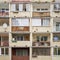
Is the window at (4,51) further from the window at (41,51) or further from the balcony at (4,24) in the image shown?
the window at (41,51)

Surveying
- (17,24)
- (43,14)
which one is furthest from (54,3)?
(17,24)

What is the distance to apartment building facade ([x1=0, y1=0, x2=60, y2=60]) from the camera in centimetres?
5600

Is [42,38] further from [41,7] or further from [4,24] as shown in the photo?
[4,24]

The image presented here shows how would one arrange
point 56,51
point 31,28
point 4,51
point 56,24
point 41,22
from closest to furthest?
point 56,51 < point 31,28 < point 4,51 < point 41,22 < point 56,24

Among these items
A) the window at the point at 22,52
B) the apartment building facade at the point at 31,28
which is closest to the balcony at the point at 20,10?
the apartment building facade at the point at 31,28

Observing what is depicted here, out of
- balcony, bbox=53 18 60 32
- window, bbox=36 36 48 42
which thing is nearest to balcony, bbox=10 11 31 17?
window, bbox=36 36 48 42

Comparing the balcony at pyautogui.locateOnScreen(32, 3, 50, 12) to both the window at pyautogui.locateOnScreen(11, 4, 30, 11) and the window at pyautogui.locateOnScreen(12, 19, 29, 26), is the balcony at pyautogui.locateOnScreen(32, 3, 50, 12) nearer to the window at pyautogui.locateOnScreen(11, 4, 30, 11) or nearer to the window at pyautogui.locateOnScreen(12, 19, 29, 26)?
the window at pyautogui.locateOnScreen(11, 4, 30, 11)

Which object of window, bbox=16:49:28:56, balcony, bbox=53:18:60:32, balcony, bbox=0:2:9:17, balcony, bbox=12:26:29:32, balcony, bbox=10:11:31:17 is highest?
balcony, bbox=0:2:9:17

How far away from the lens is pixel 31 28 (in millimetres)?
56156

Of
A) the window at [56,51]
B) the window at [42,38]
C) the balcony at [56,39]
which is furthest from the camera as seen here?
the window at [42,38]

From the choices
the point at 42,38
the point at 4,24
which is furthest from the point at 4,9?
the point at 42,38

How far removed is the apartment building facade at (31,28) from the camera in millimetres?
56000

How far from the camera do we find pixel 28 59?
56219 mm

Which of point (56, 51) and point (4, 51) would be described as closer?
point (56, 51)
